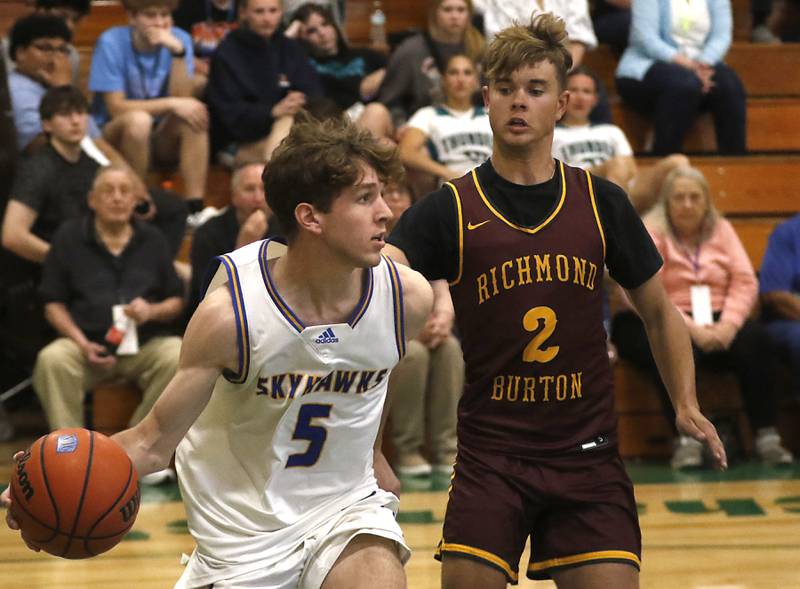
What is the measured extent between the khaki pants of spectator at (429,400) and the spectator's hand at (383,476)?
11.1ft

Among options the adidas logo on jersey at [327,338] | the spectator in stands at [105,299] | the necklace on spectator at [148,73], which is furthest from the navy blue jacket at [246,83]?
the adidas logo on jersey at [327,338]

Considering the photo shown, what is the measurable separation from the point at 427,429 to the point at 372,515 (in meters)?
3.93

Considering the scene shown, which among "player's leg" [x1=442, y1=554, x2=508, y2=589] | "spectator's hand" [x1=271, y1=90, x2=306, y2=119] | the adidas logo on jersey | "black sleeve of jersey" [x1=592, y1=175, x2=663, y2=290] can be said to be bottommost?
"spectator's hand" [x1=271, y1=90, x2=306, y2=119]

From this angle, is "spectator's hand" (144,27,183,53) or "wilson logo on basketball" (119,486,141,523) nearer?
"wilson logo on basketball" (119,486,141,523)

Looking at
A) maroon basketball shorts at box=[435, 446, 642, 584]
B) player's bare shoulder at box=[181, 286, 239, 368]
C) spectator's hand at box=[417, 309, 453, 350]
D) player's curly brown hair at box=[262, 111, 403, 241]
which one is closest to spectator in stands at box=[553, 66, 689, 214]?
spectator's hand at box=[417, 309, 453, 350]

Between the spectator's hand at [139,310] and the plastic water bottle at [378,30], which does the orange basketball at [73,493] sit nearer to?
the spectator's hand at [139,310]

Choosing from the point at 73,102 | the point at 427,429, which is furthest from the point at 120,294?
the point at 427,429

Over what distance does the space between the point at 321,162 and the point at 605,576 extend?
51.1 inches

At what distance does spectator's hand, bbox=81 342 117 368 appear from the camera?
276 inches

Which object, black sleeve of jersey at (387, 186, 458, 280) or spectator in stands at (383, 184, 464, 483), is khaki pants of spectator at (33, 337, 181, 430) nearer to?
spectator in stands at (383, 184, 464, 483)

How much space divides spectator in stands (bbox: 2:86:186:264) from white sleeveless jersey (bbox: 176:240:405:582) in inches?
166

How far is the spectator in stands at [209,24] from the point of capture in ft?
30.2

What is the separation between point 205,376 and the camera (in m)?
3.26

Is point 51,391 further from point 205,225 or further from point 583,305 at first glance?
point 583,305
